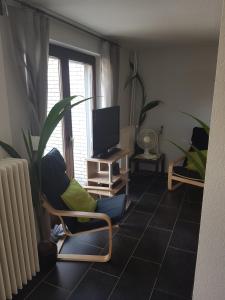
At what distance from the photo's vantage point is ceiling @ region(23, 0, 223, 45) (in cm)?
192

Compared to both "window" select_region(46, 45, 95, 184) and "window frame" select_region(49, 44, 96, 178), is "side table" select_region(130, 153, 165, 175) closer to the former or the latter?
"window" select_region(46, 45, 95, 184)

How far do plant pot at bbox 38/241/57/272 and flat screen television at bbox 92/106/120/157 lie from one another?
1.21 m

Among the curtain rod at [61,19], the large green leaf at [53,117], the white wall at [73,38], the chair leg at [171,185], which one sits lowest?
the chair leg at [171,185]

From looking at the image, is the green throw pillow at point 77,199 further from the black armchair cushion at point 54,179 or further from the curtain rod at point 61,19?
the curtain rod at point 61,19

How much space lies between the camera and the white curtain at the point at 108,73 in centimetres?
317

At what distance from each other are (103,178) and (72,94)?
1.13 meters

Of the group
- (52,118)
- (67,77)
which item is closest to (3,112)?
(52,118)

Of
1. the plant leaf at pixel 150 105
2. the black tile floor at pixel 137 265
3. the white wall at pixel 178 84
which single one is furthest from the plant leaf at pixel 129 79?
the black tile floor at pixel 137 265

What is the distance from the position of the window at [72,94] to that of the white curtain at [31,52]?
0.54 m

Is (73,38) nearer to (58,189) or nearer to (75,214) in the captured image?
(58,189)

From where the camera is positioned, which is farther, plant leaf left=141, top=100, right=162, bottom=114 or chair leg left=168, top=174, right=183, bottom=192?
plant leaf left=141, top=100, right=162, bottom=114

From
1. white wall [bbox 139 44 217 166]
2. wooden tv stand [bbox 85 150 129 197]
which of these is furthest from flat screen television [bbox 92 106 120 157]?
white wall [bbox 139 44 217 166]

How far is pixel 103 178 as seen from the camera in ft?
9.88

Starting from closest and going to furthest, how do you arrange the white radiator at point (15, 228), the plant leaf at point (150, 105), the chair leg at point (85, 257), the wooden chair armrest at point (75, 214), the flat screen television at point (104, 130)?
the white radiator at point (15, 228) < the wooden chair armrest at point (75, 214) < the chair leg at point (85, 257) < the flat screen television at point (104, 130) < the plant leaf at point (150, 105)
